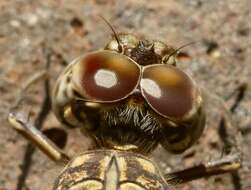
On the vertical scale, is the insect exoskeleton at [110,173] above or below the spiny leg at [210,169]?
above

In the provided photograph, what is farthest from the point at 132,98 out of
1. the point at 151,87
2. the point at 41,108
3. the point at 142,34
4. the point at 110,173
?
the point at 142,34

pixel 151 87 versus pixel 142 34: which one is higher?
pixel 151 87

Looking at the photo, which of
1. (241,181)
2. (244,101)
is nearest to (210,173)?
(241,181)

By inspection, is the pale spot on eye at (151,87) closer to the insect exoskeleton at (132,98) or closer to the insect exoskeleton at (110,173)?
the insect exoskeleton at (132,98)

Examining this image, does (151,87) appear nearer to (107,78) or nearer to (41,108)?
(107,78)

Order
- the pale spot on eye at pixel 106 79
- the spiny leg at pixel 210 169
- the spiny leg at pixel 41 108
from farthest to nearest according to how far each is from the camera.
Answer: the spiny leg at pixel 41 108 < the spiny leg at pixel 210 169 < the pale spot on eye at pixel 106 79

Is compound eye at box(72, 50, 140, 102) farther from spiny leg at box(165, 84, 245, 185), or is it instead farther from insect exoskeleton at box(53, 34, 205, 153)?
spiny leg at box(165, 84, 245, 185)

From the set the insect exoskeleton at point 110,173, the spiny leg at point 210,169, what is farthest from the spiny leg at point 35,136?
the spiny leg at point 210,169

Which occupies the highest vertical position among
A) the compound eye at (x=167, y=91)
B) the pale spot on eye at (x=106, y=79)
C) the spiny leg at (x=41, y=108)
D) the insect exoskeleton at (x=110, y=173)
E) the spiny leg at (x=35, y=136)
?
the pale spot on eye at (x=106, y=79)
